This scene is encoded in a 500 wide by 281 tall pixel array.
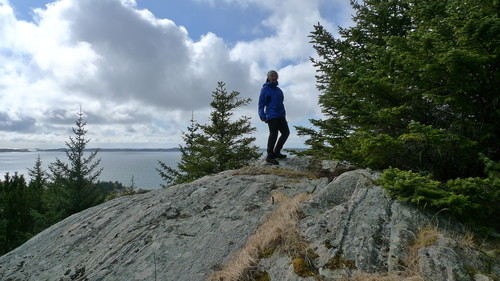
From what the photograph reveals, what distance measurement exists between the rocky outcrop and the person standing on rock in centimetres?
158

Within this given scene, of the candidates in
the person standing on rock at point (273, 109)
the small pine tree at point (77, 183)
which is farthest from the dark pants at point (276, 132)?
the small pine tree at point (77, 183)

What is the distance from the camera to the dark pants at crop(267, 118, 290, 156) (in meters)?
8.59

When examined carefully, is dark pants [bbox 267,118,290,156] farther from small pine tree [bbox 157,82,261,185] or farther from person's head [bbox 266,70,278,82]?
small pine tree [bbox 157,82,261,185]

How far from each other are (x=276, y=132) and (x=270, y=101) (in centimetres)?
106

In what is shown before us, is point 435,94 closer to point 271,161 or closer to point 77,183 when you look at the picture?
point 271,161

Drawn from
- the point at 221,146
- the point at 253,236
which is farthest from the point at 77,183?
the point at 253,236

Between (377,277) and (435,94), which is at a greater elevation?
(435,94)

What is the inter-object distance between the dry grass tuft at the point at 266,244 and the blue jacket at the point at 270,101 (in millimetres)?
4418

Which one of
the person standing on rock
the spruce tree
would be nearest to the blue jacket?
the person standing on rock

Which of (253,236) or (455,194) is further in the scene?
(253,236)

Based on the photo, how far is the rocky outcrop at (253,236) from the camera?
10.2 ft

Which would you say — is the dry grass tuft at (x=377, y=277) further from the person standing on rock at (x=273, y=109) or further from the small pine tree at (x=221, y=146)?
the small pine tree at (x=221, y=146)

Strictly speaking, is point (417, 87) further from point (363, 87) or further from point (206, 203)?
point (206, 203)

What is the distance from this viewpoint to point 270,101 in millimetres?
8492
